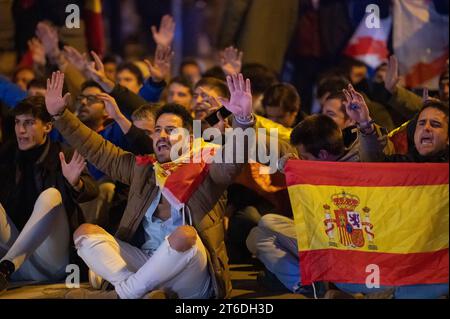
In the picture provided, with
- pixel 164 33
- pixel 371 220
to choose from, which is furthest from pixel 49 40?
pixel 371 220

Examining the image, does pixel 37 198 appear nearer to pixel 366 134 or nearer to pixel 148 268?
pixel 148 268

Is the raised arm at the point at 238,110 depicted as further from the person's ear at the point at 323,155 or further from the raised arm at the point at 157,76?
the raised arm at the point at 157,76

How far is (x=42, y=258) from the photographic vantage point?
6.68m

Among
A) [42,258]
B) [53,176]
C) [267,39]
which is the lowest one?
[42,258]

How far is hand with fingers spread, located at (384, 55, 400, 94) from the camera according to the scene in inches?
297

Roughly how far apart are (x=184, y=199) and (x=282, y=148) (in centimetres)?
95

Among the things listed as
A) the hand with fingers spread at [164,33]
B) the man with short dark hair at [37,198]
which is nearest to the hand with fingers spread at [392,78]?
the hand with fingers spread at [164,33]

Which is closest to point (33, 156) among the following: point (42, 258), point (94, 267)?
point (42, 258)

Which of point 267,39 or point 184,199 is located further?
point 267,39

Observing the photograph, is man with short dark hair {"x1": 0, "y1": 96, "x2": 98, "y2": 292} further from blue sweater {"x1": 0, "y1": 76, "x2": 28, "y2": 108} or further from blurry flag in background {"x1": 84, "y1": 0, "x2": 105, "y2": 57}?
blurry flag in background {"x1": 84, "y1": 0, "x2": 105, "y2": 57}

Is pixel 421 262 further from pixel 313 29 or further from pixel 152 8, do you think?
pixel 152 8

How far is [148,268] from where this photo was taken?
5816 millimetres

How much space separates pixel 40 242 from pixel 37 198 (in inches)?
14.2

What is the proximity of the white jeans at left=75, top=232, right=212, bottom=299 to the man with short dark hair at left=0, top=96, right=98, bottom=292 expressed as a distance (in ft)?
1.80
